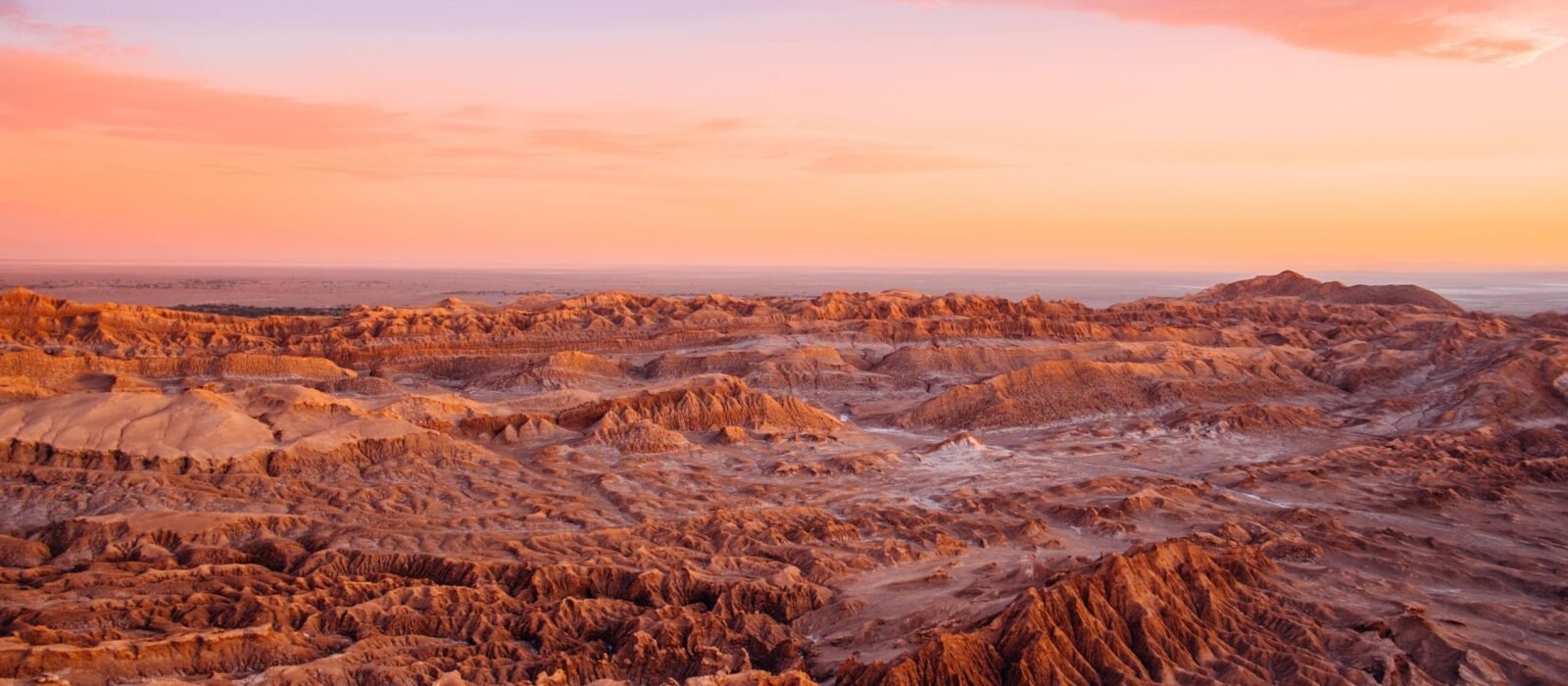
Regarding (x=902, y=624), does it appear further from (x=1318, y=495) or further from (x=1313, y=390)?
(x=1313, y=390)

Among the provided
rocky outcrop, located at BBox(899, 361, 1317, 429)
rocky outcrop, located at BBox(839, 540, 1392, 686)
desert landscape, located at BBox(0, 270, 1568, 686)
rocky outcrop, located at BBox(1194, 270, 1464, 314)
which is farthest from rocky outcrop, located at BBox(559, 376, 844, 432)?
rocky outcrop, located at BBox(1194, 270, 1464, 314)

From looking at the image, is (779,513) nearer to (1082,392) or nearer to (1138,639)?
(1138,639)

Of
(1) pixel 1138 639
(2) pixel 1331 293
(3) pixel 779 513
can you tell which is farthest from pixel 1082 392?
(2) pixel 1331 293

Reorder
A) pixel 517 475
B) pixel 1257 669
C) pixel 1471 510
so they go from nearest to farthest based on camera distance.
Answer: pixel 1257 669
pixel 1471 510
pixel 517 475

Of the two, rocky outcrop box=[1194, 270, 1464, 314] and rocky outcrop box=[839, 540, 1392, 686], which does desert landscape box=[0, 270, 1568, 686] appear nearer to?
rocky outcrop box=[839, 540, 1392, 686]

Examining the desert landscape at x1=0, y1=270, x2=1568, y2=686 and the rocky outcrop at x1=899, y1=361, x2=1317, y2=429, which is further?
the rocky outcrop at x1=899, y1=361, x2=1317, y2=429

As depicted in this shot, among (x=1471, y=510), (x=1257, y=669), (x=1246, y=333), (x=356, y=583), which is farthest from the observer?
(x=1246, y=333)

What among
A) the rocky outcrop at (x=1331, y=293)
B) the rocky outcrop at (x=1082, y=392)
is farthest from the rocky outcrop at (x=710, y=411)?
the rocky outcrop at (x=1331, y=293)

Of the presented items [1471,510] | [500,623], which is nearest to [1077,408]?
[1471,510]
